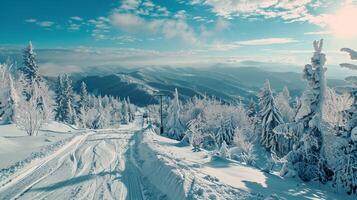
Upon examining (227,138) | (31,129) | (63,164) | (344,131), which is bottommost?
(227,138)

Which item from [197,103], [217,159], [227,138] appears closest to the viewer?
[217,159]

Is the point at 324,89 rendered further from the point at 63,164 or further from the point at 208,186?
the point at 63,164

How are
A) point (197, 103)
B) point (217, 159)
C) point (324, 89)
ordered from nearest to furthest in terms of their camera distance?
point (324, 89), point (217, 159), point (197, 103)

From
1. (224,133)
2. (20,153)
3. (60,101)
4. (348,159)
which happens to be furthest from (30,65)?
(348,159)

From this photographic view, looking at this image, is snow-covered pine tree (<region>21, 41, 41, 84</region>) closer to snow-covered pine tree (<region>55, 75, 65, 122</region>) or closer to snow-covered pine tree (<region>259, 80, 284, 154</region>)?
snow-covered pine tree (<region>55, 75, 65, 122</region>)

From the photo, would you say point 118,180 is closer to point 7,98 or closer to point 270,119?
point 270,119

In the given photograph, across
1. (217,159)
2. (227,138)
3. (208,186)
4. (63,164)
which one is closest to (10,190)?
(63,164)
